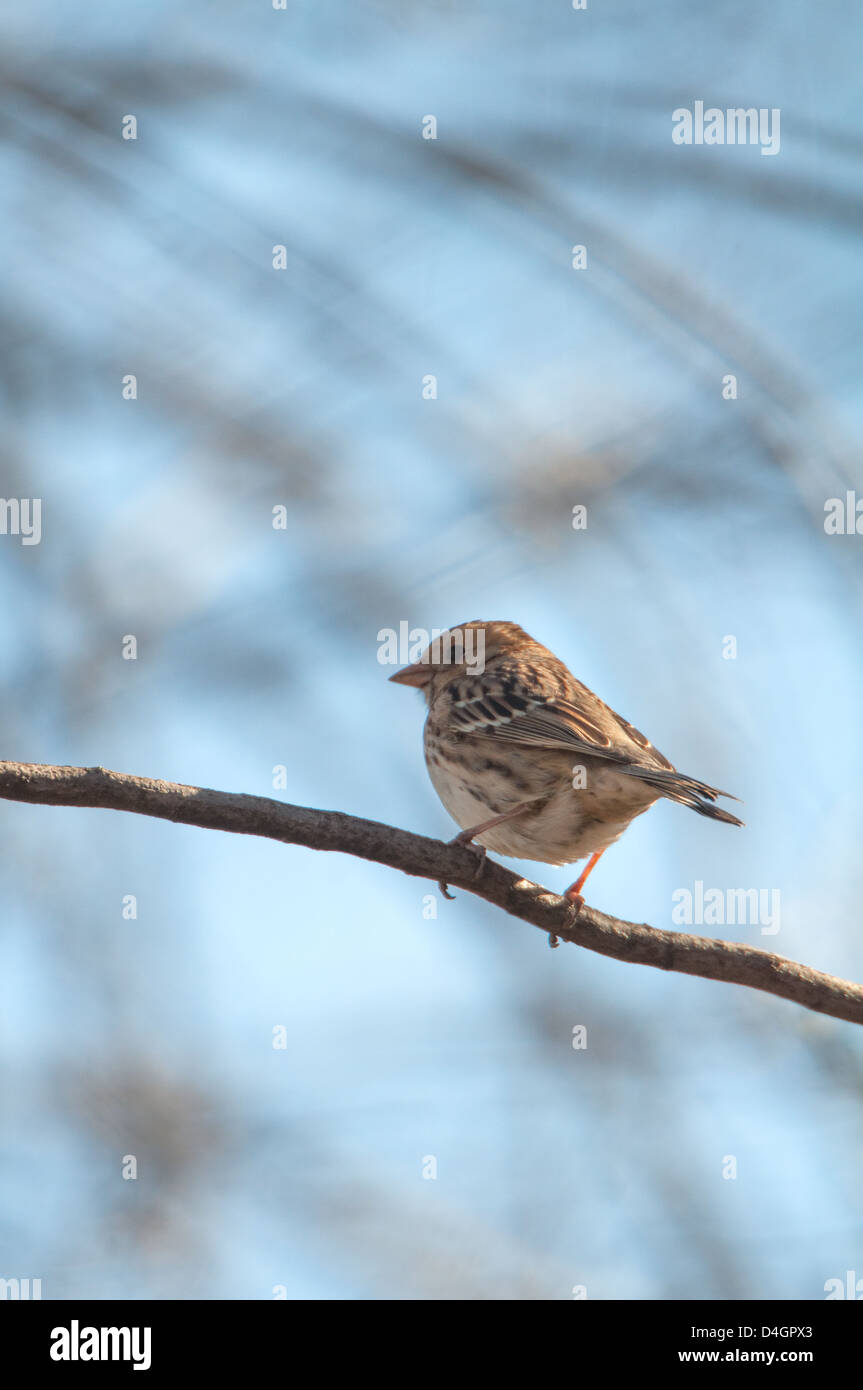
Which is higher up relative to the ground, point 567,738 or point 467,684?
point 467,684

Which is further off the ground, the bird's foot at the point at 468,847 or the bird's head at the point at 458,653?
the bird's head at the point at 458,653

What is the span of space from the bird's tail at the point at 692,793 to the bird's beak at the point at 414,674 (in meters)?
2.27

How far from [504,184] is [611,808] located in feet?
9.09

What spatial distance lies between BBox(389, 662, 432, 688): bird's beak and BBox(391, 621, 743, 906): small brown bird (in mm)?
661

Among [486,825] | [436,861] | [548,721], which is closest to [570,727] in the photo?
[548,721]

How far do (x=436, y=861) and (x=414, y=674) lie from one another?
119 inches

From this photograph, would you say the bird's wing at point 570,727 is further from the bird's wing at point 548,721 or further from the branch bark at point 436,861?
the branch bark at point 436,861

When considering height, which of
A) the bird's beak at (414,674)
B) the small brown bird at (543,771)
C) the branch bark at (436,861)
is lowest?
the branch bark at (436,861)

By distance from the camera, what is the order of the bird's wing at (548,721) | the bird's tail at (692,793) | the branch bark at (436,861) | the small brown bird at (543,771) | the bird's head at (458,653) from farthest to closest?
the bird's head at (458,653), the bird's wing at (548,721), the small brown bird at (543,771), the bird's tail at (692,793), the branch bark at (436,861)

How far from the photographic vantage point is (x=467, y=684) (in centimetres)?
593

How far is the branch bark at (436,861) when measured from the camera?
10.0 ft

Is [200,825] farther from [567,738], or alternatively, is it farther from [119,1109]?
[119,1109]

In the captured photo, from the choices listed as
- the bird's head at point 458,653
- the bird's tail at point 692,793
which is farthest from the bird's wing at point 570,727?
the bird's head at point 458,653
